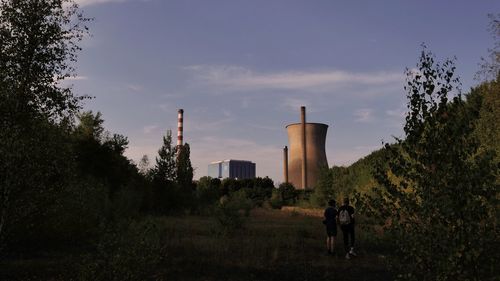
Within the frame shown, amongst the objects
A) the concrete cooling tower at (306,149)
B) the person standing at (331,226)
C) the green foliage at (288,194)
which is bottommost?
the person standing at (331,226)

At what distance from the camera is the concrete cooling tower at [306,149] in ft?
187

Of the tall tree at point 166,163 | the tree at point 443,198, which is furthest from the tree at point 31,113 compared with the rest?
the tall tree at point 166,163

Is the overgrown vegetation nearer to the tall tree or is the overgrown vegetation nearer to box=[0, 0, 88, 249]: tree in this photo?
box=[0, 0, 88, 249]: tree

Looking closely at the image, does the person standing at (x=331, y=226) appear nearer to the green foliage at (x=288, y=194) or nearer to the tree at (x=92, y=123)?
the tree at (x=92, y=123)

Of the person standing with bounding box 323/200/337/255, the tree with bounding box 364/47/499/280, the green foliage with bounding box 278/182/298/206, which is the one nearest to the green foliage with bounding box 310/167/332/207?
the green foliage with bounding box 278/182/298/206

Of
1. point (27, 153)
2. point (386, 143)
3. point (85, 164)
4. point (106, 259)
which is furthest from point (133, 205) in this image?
point (386, 143)

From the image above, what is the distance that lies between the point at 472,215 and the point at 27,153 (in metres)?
7.85

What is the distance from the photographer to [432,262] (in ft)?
14.2

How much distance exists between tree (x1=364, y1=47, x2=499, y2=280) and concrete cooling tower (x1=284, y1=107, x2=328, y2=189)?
168 feet

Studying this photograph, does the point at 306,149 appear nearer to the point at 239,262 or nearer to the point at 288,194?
the point at 288,194

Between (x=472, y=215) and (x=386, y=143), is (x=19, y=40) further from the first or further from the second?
(x=472, y=215)

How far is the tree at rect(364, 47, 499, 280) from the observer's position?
13.6ft

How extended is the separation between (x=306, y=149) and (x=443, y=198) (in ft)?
178

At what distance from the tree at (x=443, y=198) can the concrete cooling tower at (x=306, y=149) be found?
51231 millimetres
